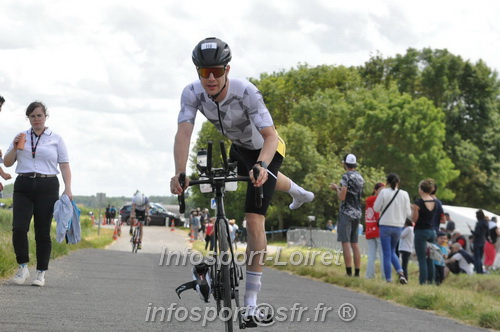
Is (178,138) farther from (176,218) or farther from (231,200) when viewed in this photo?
(176,218)

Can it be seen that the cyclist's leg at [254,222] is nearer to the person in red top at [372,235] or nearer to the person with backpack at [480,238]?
the person in red top at [372,235]

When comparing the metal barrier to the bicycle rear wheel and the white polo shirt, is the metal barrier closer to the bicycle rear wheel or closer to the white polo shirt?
the white polo shirt

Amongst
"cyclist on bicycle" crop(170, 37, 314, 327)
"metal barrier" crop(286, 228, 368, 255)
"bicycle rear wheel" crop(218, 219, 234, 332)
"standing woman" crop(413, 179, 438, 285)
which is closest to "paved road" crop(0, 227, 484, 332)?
"cyclist on bicycle" crop(170, 37, 314, 327)

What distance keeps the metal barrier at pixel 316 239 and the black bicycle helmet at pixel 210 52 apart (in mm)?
18499

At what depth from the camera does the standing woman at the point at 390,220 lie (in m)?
15.1

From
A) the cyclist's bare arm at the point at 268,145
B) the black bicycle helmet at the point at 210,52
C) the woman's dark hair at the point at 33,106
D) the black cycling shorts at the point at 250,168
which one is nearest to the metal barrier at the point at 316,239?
the woman's dark hair at the point at 33,106

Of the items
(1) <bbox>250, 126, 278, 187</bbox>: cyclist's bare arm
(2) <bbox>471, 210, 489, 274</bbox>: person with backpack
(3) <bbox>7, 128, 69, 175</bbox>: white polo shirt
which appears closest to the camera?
(1) <bbox>250, 126, 278, 187</bbox>: cyclist's bare arm

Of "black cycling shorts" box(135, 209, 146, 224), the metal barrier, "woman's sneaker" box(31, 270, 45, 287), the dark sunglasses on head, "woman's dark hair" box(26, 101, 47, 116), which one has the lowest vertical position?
"woman's sneaker" box(31, 270, 45, 287)

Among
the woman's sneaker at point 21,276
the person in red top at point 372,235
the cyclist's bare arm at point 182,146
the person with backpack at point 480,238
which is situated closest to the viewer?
the cyclist's bare arm at point 182,146

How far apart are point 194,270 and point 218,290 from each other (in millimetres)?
262

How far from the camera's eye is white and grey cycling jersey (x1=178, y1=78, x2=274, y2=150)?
6.96m

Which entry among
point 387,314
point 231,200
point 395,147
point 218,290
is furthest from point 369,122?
point 218,290

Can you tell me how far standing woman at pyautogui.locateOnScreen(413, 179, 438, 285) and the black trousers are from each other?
6.71m

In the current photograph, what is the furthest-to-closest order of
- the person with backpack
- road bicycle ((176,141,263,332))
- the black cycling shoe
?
1. the person with backpack
2. the black cycling shoe
3. road bicycle ((176,141,263,332))
